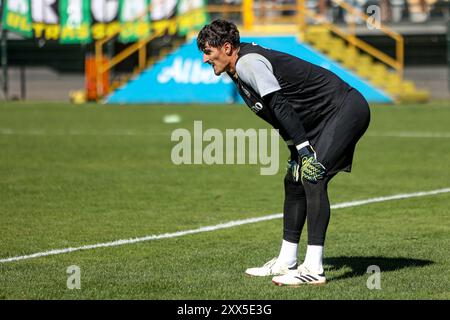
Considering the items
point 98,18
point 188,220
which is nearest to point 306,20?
point 98,18

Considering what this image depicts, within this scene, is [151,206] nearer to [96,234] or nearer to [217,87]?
[96,234]

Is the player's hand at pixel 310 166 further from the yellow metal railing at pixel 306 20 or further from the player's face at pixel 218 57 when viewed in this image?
the yellow metal railing at pixel 306 20

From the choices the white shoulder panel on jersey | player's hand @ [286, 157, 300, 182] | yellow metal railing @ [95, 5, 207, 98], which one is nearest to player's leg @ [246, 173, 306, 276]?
player's hand @ [286, 157, 300, 182]

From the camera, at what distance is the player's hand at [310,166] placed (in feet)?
22.0

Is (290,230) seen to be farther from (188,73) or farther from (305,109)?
(188,73)

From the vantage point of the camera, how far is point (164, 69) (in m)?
33.3

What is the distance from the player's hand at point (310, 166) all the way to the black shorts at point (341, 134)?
128 millimetres

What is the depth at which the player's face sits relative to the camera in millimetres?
6840

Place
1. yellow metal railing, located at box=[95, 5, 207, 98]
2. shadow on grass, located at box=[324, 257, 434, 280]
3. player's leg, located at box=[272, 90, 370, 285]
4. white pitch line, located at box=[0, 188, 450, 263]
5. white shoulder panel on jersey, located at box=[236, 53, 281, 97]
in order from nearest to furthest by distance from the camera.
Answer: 1. white shoulder panel on jersey, located at box=[236, 53, 281, 97]
2. player's leg, located at box=[272, 90, 370, 285]
3. shadow on grass, located at box=[324, 257, 434, 280]
4. white pitch line, located at box=[0, 188, 450, 263]
5. yellow metal railing, located at box=[95, 5, 207, 98]

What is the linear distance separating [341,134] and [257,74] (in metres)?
0.76

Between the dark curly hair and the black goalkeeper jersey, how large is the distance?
114 millimetres

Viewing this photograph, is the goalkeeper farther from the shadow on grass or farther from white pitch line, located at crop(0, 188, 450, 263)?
white pitch line, located at crop(0, 188, 450, 263)

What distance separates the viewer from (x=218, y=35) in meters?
6.81
